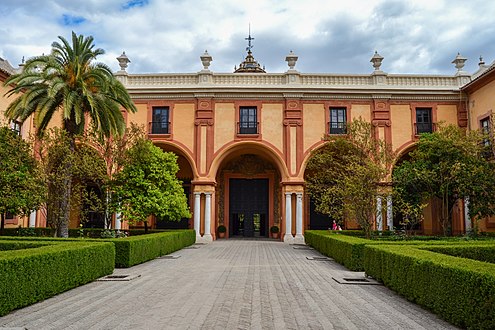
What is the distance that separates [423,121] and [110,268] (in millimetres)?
21749

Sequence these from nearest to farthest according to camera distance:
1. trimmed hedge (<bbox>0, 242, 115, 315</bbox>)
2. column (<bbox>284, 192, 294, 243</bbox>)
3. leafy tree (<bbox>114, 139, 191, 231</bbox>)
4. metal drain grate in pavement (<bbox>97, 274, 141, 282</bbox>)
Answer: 1. trimmed hedge (<bbox>0, 242, 115, 315</bbox>)
2. metal drain grate in pavement (<bbox>97, 274, 141, 282</bbox>)
3. leafy tree (<bbox>114, 139, 191, 231</bbox>)
4. column (<bbox>284, 192, 294, 243</bbox>)

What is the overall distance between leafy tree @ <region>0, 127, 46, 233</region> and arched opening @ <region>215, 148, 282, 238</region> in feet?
47.0

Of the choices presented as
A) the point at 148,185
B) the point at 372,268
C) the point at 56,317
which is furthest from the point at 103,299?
the point at 148,185

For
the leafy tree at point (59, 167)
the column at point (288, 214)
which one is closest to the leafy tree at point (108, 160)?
the leafy tree at point (59, 167)

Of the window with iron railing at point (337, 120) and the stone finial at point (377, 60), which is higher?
the stone finial at point (377, 60)

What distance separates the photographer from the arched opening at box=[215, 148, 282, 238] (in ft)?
96.6

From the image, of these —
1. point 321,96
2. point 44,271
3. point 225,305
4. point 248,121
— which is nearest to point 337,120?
point 321,96

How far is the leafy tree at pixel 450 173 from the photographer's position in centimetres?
1906

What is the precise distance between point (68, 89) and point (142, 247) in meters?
7.57

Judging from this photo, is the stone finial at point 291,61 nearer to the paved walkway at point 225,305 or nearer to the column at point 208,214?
the column at point 208,214

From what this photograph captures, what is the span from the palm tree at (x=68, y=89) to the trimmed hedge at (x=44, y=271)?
7.64 metres

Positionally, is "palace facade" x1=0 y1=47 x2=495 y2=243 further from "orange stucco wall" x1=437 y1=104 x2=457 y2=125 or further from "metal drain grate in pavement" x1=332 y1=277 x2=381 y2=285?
"metal drain grate in pavement" x1=332 y1=277 x2=381 y2=285

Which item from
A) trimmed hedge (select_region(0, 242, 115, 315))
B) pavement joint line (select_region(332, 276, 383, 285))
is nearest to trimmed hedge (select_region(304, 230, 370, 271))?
pavement joint line (select_region(332, 276, 383, 285))

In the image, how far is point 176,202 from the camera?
768 inches
